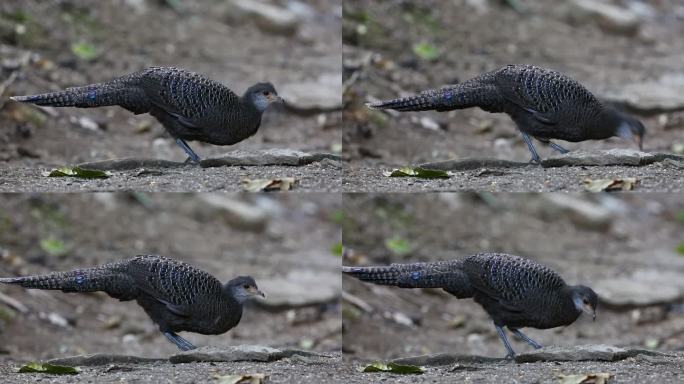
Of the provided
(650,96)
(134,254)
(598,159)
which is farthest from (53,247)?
(650,96)

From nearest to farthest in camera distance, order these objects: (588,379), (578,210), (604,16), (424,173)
→ (588,379) < (424,173) < (578,210) < (604,16)

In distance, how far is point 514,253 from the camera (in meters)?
10.2

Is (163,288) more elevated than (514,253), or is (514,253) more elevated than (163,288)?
(163,288)

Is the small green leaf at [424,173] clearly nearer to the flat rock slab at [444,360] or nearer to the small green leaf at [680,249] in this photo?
the flat rock slab at [444,360]

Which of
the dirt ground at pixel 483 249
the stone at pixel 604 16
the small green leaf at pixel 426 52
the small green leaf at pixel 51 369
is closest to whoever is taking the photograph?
the small green leaf at pixel 51 369

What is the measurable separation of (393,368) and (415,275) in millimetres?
614

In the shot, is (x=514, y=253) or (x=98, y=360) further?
(x=514, y=253)

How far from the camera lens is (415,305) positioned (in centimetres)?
932

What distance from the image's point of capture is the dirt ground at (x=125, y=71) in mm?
8250

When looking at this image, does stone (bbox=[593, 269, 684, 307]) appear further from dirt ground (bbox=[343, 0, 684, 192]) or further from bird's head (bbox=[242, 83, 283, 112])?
bird's head (bbox=[242, 83, 283, 112])

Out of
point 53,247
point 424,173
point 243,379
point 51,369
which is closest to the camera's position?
point 243,379

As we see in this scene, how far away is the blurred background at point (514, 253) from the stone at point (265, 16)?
1690 mm

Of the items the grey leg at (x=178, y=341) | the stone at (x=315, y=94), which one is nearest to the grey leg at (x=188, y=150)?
the grey leg at (x=178, y=341)

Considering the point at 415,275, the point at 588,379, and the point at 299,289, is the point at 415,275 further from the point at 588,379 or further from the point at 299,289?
the point at 299,289
